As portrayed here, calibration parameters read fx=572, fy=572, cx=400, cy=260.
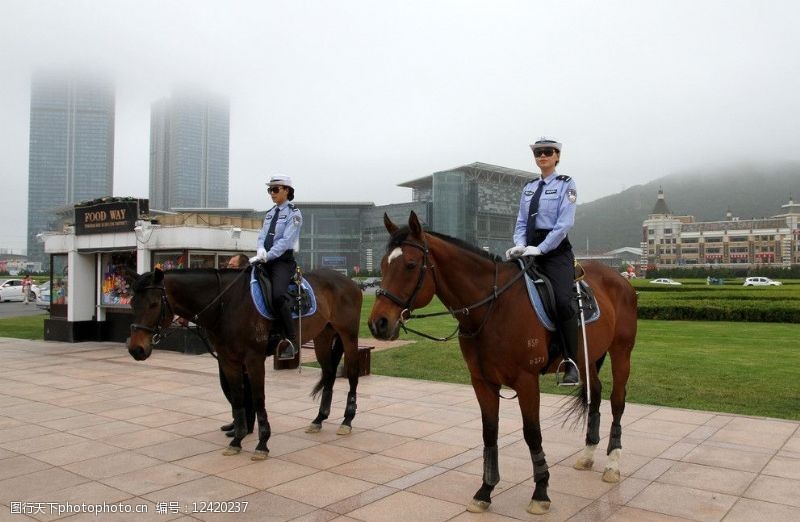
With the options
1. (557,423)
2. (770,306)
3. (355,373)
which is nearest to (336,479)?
(355,373)

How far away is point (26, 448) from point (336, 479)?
396 cm

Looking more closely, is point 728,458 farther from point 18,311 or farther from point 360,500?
point 18,311

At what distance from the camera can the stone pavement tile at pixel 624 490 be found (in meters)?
5.08

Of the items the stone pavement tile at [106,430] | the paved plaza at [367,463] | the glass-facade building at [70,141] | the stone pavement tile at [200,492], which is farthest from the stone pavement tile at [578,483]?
the glass-facade building at [70,141]

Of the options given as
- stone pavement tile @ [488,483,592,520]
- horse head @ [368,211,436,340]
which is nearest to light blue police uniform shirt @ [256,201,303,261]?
horse head @ [368,211,436,340]

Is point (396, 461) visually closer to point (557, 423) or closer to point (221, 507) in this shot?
point (221, 507)

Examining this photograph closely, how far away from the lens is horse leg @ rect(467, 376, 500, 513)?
4.86 metres

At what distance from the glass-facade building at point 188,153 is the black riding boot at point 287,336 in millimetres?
72823

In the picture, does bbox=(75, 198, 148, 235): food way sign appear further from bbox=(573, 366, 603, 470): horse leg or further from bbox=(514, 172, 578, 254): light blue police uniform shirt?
bbox=(573, 366, 603, 470): horse leg

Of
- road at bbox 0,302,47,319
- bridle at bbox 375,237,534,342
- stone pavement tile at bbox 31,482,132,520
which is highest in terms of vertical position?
bridle at bbox 375,237,534,342

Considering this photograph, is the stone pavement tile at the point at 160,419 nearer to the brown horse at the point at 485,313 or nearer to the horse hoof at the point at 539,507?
the brown horse at the point at 485,313

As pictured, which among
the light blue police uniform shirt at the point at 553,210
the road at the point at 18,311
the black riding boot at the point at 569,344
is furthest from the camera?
the road at the point at 18,311

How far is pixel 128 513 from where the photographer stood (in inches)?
189

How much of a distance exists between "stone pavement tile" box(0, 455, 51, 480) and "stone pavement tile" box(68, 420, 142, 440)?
3.09 ft
